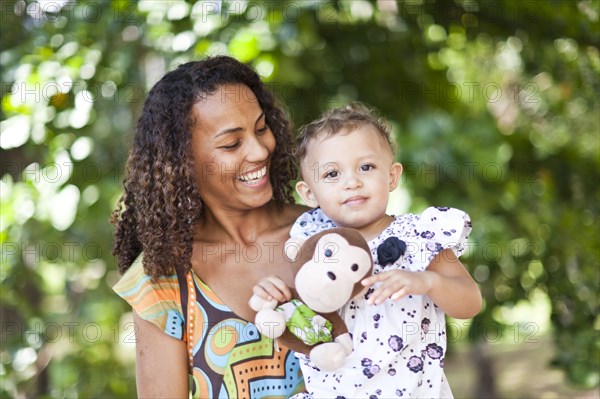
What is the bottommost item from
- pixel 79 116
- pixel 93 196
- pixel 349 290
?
pixel 349 290

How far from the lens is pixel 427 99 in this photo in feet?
13.0

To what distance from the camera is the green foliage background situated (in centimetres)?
295

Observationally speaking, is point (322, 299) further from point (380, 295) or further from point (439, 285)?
point (439, 285)

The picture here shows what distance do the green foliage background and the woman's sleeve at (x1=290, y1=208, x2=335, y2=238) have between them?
0.80 m

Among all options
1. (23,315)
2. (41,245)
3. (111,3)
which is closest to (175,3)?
(111,3)

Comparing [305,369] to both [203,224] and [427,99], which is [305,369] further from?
[427,99]

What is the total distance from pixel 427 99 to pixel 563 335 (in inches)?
48.8

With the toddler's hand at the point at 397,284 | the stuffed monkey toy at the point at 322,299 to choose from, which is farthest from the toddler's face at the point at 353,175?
the toddler's hand at the point at 397,284

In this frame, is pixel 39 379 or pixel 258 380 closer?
pixel 258 380

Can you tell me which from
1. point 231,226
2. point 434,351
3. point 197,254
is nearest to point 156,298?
point 197,254

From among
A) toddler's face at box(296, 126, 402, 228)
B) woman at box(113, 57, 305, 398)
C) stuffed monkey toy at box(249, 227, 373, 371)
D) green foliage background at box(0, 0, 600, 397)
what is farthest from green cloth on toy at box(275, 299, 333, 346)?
green foliage background at box(0, 0, 600, 397)

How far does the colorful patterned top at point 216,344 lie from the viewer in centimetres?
223

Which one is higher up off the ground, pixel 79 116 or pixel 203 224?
pixel 79 116

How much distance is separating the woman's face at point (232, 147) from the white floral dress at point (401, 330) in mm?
400
